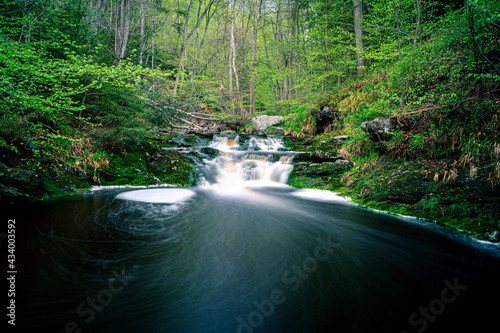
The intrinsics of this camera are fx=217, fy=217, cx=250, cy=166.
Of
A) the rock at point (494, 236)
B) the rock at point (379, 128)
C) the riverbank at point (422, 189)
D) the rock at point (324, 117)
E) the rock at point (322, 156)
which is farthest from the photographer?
the rock at point (324, 117)

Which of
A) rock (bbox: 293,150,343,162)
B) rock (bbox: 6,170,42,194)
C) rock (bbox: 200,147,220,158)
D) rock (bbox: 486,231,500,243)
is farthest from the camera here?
rock (bbox: 200,147,220,158)

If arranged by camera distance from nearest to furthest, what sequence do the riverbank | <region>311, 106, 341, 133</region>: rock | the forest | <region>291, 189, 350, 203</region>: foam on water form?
the riverbank, the forest, <region>291, 189, 350, 203</region>: foam on water, <region>311, 106, 341, 133</region>: rock

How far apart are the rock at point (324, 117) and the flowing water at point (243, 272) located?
24.5 ft

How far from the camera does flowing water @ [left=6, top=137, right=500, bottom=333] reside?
200 centimetres

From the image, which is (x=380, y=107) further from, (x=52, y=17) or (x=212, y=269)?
(x=52, y=17)

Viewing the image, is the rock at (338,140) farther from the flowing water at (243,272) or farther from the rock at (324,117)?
the flowing water at (243,272)

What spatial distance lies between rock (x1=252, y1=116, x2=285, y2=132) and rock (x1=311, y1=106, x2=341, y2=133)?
19.0 ft

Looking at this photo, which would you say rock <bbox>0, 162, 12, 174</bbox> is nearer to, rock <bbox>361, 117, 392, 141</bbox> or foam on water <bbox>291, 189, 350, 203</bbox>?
foam on water <bbox>291, 189, 350, 203</bbox>

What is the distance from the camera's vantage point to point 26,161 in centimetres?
549

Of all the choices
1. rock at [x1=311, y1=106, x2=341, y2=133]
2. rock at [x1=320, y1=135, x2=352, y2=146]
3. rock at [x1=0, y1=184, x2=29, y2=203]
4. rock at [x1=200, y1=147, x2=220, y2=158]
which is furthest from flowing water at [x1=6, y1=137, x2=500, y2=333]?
rock at [x1=311, y1=106, x2=341, y2=133]

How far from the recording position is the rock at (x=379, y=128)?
6.43 m

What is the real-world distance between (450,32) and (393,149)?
2.87 m

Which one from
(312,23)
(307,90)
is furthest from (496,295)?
(312,23)

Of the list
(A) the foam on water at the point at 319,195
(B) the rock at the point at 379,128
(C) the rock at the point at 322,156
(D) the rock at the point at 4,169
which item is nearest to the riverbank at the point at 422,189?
(A) the foam on water at the point at 319,195
